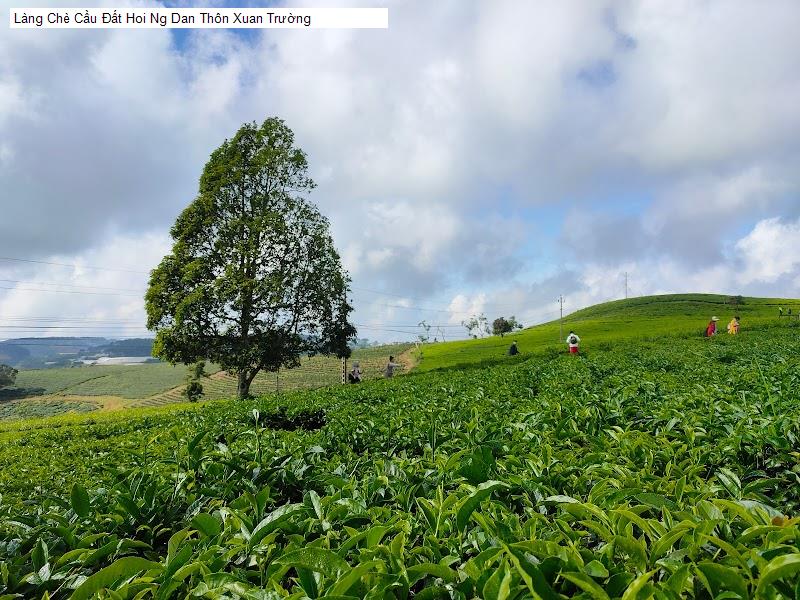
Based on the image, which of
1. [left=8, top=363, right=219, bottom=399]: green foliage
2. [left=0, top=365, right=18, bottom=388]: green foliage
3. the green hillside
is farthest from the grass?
the green hillside

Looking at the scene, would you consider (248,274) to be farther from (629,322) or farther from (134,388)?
(629,322)

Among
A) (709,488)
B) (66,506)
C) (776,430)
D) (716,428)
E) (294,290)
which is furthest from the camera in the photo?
(294,290)

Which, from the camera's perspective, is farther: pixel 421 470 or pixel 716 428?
pixel 716 428

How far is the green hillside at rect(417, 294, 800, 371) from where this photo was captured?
48.5m

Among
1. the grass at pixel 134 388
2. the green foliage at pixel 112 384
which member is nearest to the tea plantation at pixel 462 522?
the grass at pixel 134 388

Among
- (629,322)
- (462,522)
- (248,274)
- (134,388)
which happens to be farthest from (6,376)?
(462,522)

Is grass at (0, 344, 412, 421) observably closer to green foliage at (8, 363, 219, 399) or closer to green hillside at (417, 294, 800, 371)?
green foliage at (8, 363, 219, 399)

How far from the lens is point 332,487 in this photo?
2.35 m

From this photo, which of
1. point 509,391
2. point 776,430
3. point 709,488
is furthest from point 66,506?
point 509,391

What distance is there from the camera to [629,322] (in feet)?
216

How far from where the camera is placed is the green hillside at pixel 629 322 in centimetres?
4847

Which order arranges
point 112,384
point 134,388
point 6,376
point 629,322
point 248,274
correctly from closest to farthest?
point 248,274, point 134,388, point 629,322, point 112,384, point 6,376

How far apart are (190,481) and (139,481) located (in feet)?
1.22

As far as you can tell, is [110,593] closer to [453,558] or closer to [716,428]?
[453,558]
